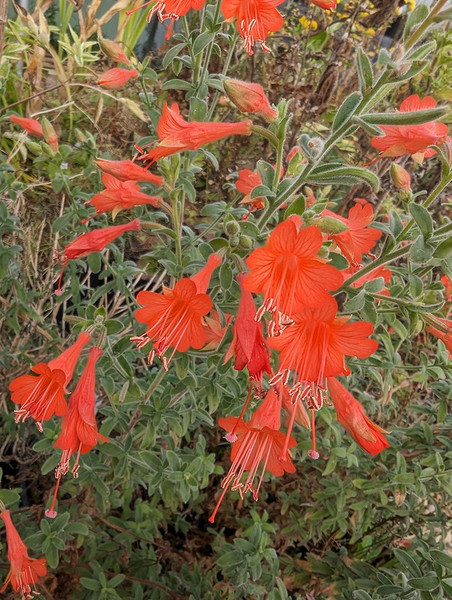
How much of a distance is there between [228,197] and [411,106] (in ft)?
4.21

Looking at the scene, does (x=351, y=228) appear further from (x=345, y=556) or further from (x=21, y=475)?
(x=21, y=475)

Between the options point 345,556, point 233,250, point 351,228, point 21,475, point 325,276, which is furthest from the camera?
point 21,475

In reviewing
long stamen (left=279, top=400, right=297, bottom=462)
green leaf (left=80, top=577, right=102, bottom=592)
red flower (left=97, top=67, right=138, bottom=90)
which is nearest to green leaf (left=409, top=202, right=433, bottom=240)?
long stamen (left=279, top=400, right=297, bottom=462)

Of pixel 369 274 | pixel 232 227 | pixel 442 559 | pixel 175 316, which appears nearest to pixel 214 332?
pixel 175 316

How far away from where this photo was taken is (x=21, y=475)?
5.83ft

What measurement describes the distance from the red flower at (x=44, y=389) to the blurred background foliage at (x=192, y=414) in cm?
11

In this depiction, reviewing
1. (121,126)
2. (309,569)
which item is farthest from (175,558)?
(121,126)

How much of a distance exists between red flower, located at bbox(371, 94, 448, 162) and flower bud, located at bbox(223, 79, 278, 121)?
194 mm

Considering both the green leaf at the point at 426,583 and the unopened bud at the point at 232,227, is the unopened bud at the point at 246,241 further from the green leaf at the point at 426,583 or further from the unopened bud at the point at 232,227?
the green leaf at the point at 426,583

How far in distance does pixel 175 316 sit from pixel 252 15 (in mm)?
567

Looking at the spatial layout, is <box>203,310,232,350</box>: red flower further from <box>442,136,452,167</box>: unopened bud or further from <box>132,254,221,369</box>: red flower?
<box>442,136,452,167</box>: unopened bud

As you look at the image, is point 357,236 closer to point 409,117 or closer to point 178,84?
point 409,117

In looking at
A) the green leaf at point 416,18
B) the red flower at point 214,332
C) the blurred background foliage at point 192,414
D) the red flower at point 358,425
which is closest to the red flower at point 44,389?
the blurred background foliage at point 192,414

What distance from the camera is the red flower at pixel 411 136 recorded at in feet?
3.08
